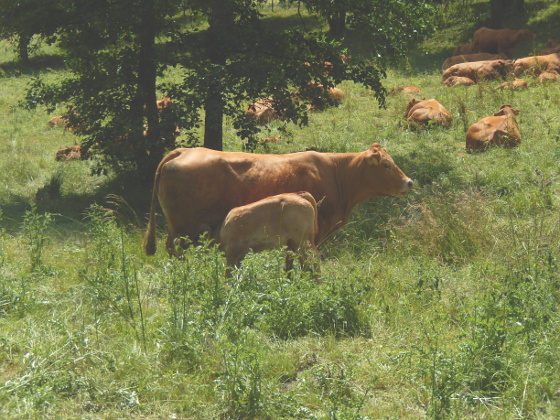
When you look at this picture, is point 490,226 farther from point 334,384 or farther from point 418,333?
point 334,384

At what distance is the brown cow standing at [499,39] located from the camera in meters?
24.4

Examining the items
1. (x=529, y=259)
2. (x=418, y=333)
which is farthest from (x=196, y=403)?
(x=529, y=259)

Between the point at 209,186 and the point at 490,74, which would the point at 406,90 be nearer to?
the point at 490,74

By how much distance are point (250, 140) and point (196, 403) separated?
8.29 m

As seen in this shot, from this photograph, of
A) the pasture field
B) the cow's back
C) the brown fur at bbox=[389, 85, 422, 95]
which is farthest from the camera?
the brown fur at bbox=[389, 85, 422, 95]

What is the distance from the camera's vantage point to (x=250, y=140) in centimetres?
1332

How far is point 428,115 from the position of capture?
15.7 metres

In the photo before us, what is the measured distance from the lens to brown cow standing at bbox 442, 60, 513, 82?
19625 mm

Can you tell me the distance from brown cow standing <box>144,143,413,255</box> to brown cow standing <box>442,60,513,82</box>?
10.1 m

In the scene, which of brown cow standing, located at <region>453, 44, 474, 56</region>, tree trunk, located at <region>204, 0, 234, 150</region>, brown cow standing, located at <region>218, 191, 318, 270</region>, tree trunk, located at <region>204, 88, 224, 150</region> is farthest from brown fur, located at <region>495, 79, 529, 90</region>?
brown cow standing, located at <region>218, 191, 318, 270</region>

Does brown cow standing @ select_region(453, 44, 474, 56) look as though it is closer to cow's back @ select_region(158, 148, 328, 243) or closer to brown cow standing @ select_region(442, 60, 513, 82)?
brown cow standing @ select_region(442, 60, 513, 82)

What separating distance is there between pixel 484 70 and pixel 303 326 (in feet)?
48.7

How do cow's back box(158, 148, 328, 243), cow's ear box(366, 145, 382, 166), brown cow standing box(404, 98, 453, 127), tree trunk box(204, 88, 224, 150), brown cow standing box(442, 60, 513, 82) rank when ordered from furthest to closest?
brown cow standing box(442, 60, 513, 82) < brown cow standing box(404, 98, 453, 127) < tree trunk box(204, 88, 224, 150) < cow's ear box(366, 145, 382, 166) < cow's back box(158, 148, 328, 243)

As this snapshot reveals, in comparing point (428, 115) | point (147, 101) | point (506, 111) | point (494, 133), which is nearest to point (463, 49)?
point (428, 115)
